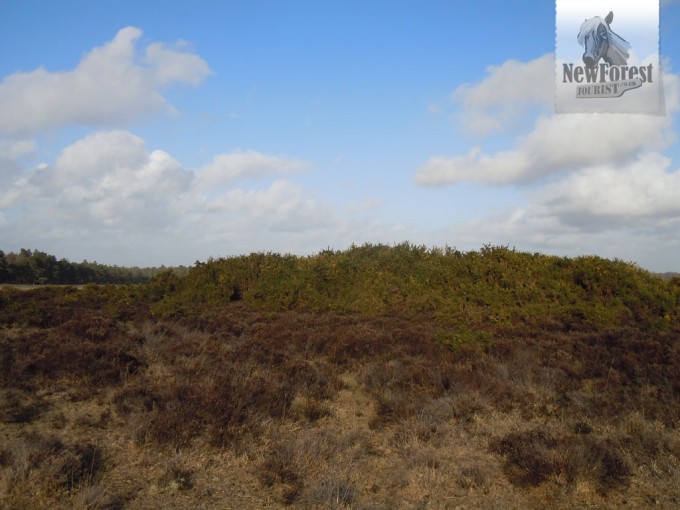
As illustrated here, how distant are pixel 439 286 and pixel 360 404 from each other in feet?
32.7

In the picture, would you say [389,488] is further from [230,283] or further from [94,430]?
[230,283]

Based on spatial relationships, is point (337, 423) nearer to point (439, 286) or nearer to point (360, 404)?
point (360, 404)

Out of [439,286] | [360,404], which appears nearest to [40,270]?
[439,286]

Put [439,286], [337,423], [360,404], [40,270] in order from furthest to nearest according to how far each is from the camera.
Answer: [40,270], [439,286], [360,404], [337,423]

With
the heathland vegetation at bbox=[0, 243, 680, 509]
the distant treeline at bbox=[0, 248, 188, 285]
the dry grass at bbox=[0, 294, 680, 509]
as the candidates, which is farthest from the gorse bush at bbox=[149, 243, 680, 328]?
the distant treeline at bbox=[0, 248, 188, 285]

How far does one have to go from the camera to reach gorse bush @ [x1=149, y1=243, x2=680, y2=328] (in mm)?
14383

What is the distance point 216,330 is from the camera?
41.7 feet

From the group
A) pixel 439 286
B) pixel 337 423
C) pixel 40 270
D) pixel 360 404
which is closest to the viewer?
pixel 337 423

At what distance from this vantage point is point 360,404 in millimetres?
7566

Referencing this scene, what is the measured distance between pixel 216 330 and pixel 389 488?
8810mm

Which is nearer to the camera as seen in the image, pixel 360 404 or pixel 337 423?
pixel 337 423

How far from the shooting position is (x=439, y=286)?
664 inches

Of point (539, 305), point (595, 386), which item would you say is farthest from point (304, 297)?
point (595, 386)

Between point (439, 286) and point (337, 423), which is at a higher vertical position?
point (439, 286)
